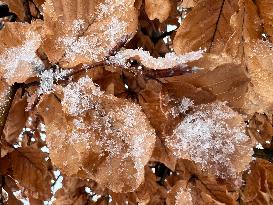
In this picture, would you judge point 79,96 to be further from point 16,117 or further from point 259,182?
point 259,182

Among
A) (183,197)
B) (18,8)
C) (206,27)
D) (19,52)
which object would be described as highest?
(18,8)

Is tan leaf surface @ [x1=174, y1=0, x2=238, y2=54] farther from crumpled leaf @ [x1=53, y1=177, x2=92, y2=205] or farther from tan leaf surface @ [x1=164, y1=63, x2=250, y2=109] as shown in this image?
crumpled leaf @ [x1=53, y1=177, x2=92, y2=205]

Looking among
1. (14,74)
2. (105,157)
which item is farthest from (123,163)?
(14,74)

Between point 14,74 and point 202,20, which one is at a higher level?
point 202,20

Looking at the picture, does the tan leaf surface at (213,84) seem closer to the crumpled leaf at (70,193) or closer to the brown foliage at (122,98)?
the brown foliage at (122,98)

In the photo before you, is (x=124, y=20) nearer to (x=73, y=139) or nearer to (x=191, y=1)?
(x=73, y=139)

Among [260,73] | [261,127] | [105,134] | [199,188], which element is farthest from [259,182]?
[261,127]

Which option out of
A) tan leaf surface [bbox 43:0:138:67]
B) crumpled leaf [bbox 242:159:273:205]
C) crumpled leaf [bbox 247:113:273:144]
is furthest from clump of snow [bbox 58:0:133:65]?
crumpled leaf [bbox 247:113:273:144]

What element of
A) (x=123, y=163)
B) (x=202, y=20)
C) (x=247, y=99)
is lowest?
(x=123, y=163)
